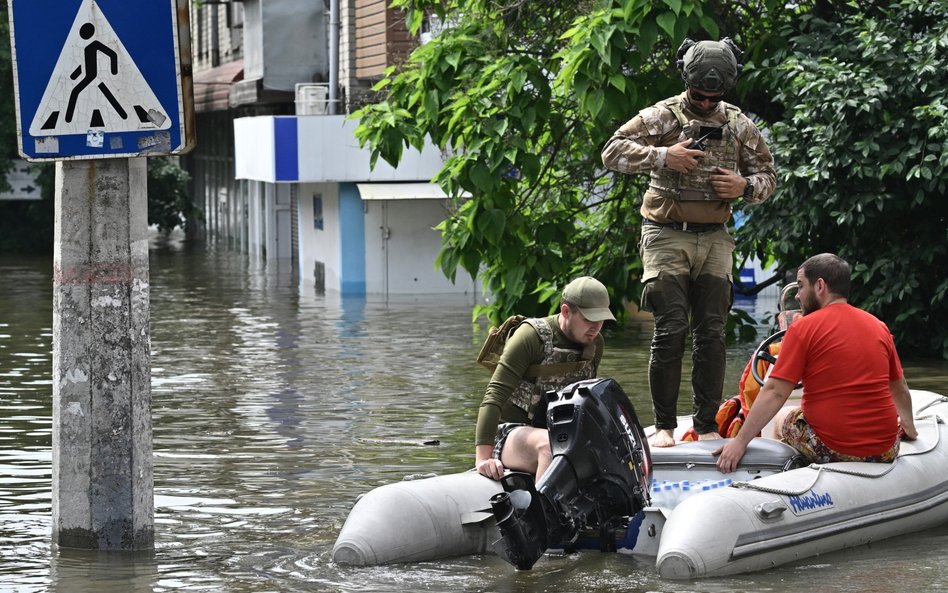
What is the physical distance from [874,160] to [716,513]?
8779 millimetres

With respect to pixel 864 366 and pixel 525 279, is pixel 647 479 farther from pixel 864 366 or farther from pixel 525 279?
pixel 525 279

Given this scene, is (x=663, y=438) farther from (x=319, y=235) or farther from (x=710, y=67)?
(x=319, y=235)

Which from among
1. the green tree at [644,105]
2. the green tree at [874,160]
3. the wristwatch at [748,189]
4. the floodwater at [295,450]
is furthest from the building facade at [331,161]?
the wristwatch at [748,189]

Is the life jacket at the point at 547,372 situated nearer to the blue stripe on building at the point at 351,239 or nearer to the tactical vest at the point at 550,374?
the tactical vest at the point at 550,374

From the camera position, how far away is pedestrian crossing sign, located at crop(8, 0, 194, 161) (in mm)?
7605

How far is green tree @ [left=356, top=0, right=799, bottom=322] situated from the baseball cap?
719cm

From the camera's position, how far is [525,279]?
1781 cm

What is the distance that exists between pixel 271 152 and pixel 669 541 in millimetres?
22130

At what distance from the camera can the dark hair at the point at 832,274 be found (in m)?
8.52

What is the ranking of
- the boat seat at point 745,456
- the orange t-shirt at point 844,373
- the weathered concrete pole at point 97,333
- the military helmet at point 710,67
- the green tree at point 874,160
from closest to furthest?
the weathered concrete pole at point 97,333
the orange t-shirt at point 844,373
the boat seat at point 745,456
the military helmet at point 710,67
the green tree at point 874,160

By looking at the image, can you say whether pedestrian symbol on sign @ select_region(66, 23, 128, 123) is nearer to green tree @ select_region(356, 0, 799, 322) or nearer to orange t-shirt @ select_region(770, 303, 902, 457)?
orange t-shirt @ select_region(770, 303, 902, 457)

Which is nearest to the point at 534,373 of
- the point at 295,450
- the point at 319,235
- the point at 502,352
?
the point at 502,352

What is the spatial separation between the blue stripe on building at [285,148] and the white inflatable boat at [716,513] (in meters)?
20.7

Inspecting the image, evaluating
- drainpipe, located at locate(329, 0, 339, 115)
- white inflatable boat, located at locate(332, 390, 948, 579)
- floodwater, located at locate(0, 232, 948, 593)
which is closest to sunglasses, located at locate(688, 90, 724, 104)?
white inflatable boat, located at locate(332, 390, 948, 579)
